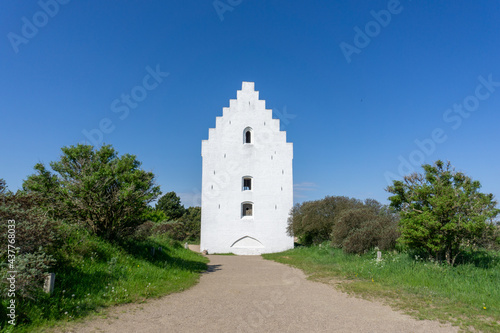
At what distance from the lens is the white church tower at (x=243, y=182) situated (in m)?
23.2

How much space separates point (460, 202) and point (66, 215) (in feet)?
40.0

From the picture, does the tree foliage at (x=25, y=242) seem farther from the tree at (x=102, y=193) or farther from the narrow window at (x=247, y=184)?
the narrow window at (x=247, y=184)

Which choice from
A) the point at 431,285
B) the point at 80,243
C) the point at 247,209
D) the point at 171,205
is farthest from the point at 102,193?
the point at 171,205

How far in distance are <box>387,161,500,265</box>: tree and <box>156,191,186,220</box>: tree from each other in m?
34.0

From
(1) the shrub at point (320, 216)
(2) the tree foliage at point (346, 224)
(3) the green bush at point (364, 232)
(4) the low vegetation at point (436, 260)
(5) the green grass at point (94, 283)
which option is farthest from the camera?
(1) the shrub at point (320, 216)

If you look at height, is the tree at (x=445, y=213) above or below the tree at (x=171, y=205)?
below

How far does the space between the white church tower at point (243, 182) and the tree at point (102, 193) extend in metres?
12.7

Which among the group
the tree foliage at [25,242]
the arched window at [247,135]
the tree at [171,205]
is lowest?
the tree foliage at [25,242]

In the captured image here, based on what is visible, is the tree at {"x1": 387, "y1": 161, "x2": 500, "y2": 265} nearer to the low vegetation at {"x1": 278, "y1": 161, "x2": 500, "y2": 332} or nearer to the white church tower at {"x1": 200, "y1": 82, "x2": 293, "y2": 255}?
the low vegetation at {"x1": 278, "y1": 161, "x2": 500, "y2": 332}

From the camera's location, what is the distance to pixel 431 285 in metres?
7.95

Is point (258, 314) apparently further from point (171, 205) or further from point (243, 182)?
point (171, 205)

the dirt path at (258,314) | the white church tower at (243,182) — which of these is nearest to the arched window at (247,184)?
the white church tower at (243,182)

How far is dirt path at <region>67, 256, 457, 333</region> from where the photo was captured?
523cm

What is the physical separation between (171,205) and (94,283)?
3543 cm
